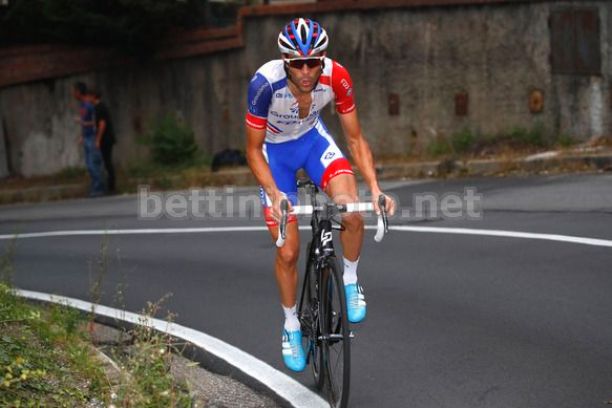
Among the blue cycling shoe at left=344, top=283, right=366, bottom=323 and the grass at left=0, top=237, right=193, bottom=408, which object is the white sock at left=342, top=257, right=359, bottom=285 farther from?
the grass at left=0, top=237, right=193, bottom=408

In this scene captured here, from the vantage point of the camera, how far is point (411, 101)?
18.8 metres

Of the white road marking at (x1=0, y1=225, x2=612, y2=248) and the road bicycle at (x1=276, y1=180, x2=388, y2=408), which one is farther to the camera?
the white road marking at (x1=0, y1=225, x2=612, y2=248)

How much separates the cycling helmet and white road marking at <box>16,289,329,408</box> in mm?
1717

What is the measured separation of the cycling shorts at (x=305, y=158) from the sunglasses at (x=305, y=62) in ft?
2.30

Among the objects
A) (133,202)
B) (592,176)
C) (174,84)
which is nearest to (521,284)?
(592,176)

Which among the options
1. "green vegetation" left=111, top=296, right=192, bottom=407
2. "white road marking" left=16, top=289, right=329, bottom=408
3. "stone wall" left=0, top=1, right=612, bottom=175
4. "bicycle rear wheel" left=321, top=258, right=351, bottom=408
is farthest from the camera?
"stone wall" left=0, top=1, right=612, bottom=175

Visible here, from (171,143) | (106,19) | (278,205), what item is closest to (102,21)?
(106,19)

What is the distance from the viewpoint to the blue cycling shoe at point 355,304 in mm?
6707

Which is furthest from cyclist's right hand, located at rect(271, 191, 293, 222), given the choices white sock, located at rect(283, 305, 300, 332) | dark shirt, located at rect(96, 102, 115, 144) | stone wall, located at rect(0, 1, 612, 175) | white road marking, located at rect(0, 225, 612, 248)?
dark shirt, located at rect(96, 102, 115, 144)

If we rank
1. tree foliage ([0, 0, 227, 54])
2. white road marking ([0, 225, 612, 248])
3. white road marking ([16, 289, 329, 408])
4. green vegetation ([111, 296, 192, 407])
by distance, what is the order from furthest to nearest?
1. tree foliage ([0, 0, 227, 54])
2. white road marking ([0, 225, 612, 248])
3. white road marking ([16, 289, 329, 408])
4. green vegetation ([111, 296, 192, 407])

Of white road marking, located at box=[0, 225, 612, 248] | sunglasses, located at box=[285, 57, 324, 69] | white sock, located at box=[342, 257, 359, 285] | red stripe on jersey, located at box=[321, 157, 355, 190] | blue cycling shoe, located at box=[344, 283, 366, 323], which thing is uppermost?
sunglasses, located at box=[285, 57, 324, 69]

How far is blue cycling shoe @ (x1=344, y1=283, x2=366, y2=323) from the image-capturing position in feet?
22.0

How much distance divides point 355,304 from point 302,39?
161 centimetres

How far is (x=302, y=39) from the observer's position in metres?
6.32
